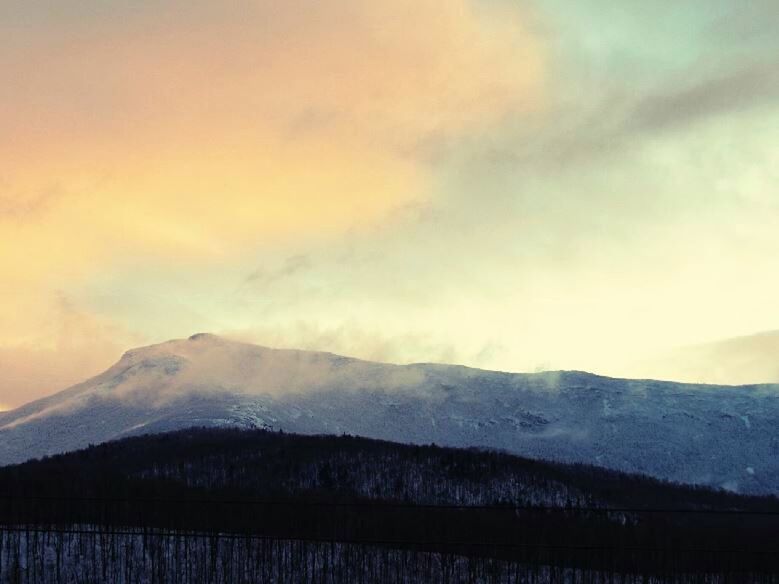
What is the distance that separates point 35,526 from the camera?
200 meters

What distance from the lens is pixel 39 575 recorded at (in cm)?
18800

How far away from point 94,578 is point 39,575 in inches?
398

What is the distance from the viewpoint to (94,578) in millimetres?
194000

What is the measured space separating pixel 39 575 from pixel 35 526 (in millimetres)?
13804

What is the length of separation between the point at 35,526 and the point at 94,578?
1577 cm
